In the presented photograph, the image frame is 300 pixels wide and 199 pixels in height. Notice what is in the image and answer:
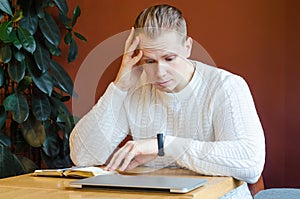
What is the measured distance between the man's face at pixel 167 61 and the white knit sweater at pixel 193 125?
43 mm

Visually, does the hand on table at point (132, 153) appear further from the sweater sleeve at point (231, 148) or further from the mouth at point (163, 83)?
the mouth at point (163, 83)

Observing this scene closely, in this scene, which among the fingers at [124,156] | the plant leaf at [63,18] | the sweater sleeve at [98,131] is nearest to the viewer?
the fingers at [124,156]

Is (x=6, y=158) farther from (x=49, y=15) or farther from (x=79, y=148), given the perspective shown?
(x=79, y=148)

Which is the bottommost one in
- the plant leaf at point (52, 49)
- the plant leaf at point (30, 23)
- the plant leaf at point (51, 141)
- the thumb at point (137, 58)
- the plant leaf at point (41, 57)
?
the plant leaf at point (51, 141)

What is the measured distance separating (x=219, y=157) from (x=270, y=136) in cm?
133

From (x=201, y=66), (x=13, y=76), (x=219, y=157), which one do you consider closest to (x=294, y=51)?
(x=201, y=66)

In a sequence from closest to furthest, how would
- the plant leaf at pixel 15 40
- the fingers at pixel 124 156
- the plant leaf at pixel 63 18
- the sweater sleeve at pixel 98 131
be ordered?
1. the fingers at pixel 124 156
2. the sweater sleeve at pixel 98 131
3. the plant leaf at pixel 15 40
4. the plant leaf at pixel 63 18

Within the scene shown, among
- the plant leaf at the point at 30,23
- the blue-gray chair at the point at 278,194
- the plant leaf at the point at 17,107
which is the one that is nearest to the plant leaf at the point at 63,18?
the plant leaf at the point at 30,23

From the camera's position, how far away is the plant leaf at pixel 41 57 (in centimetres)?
281

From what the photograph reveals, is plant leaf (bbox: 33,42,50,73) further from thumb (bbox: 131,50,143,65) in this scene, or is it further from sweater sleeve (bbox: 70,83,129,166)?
thumb (bbox: 131,50,143,65)

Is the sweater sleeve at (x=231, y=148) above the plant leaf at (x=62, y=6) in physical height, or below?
below

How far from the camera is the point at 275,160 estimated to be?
2639mm

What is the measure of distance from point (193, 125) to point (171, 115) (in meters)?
0.09

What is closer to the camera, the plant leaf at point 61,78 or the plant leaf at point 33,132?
the plant leaf at point 33,132
